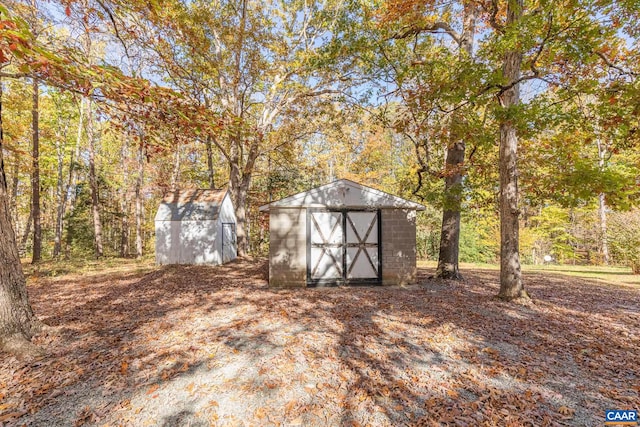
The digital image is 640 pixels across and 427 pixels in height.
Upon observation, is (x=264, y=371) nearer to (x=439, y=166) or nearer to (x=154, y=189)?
(x=439, y=166)

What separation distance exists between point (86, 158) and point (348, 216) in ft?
78.5

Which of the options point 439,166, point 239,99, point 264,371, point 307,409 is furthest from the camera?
point 239,99

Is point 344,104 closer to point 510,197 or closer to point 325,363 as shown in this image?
point 510,197

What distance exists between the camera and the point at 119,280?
380 inches

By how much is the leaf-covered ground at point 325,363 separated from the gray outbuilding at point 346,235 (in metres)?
2.05

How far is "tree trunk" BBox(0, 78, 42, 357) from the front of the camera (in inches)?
154

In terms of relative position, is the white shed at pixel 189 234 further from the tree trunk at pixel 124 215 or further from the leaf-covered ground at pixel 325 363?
the tree trunk at pixel 124 215

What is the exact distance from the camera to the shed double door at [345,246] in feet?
29.6

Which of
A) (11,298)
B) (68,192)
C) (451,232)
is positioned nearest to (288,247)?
(451,232)

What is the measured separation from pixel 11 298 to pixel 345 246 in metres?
7.30

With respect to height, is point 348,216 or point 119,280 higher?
point 348,216

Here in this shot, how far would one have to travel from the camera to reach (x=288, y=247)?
29.0 ft

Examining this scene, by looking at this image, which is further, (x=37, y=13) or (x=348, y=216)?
(x=348, y=216)

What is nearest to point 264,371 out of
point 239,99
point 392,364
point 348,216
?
point 392,364
